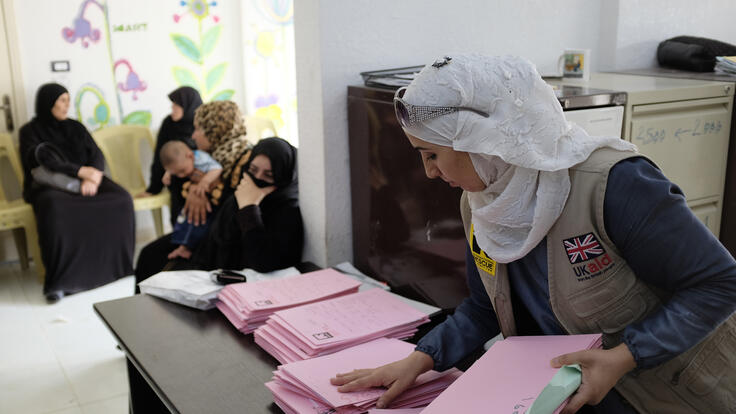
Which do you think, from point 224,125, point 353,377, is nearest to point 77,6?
point 224,125

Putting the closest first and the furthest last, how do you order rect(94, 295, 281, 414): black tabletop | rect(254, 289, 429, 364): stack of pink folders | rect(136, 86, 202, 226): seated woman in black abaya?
rect(94, 295, 281, 414): black tabletop, rect(254, 289, 429, 364): stack of pink folders, rect(136, 86, 202, 226): seated woman in black abaya

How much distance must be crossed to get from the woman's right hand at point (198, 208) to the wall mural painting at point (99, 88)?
7.75 feet

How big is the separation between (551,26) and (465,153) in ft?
4.48

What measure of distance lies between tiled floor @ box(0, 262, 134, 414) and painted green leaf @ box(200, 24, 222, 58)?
6.20ft

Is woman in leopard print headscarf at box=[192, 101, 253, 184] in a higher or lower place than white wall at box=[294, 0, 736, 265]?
lower

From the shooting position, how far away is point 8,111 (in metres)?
4.52

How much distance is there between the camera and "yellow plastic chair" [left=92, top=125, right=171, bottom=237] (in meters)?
4.76

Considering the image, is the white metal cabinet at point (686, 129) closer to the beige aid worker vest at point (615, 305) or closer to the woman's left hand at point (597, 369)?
the beige aid worker vest at point (615, 305)

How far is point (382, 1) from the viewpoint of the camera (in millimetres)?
1881

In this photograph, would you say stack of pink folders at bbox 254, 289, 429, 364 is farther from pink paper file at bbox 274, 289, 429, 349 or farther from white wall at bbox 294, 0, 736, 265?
white wall at bbox 294, 0, 736, 265

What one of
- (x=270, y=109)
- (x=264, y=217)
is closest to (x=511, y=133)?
(x=264, y=217)

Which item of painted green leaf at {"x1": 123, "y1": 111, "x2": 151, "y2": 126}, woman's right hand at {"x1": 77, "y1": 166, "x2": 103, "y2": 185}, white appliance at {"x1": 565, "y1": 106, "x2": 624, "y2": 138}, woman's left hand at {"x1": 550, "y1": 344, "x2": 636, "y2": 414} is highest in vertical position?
white appliance at {"x1": 565, "y1": 106, "x2": 624, "y2": 138}

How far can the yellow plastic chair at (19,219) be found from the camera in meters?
4.20

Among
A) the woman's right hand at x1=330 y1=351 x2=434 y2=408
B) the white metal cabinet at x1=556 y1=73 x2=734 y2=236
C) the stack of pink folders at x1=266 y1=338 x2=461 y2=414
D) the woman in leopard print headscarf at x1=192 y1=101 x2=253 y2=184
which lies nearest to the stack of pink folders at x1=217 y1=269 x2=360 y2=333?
the stack of pink folders at x1=266 y1=338 x2=461 y2=414
